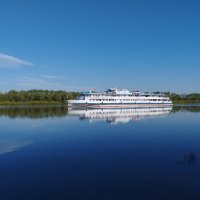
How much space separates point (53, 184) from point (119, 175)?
3788 mm

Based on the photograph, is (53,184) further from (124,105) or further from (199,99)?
(199,99)

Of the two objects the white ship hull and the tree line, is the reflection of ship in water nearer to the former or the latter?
the white ship hull

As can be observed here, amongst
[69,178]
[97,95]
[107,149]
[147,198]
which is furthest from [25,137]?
[97,95]

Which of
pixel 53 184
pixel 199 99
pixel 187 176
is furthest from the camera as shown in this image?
pixel 199 99

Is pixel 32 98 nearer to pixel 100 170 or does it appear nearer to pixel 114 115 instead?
pixel 114 115

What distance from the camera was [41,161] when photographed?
65.1 ft

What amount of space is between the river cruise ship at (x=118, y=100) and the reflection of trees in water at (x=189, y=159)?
7482 centimetres

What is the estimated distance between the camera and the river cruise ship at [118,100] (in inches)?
3775

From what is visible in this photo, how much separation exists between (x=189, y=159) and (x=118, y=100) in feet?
273

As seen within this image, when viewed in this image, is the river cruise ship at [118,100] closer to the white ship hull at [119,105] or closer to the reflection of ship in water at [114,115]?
the white ship hull at [119,105]

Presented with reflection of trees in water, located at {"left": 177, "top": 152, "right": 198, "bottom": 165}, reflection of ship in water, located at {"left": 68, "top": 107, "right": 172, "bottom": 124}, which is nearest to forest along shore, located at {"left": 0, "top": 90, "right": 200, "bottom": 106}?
reflection of ship in water, located at {"left": 68, "top": 107, "right": 172, "bottom": 124}

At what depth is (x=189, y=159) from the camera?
773 inches

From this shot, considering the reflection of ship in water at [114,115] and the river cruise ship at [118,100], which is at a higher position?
the river cruise ship at [118,100]

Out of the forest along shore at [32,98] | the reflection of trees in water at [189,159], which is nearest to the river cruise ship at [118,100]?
the forest along shore at [32,98]
